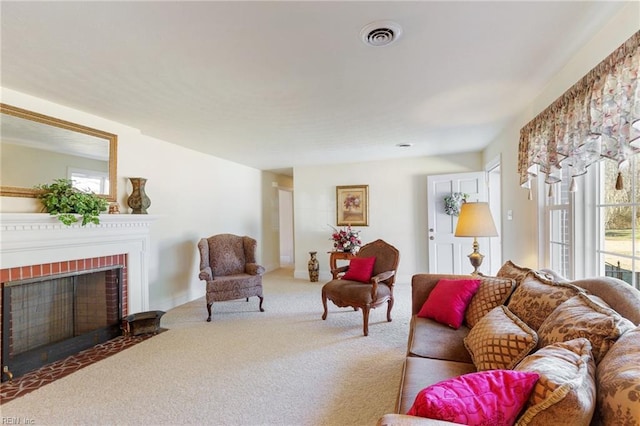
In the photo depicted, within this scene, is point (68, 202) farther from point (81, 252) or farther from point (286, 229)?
point (286, 229)

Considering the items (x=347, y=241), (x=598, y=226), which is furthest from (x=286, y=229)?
(x=598, y=226)

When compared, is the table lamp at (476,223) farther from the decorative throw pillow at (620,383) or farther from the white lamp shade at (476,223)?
the decorative throw pillow at (620,383)

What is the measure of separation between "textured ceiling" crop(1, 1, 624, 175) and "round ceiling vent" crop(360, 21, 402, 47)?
0.12 ft

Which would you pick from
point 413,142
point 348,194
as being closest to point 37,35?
point 413,142

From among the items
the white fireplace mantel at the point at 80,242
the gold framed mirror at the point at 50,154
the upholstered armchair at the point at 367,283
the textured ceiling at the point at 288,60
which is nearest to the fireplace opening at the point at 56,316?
the white fireplace mantel at the point at 80,242

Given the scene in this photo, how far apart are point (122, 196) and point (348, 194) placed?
3584mm

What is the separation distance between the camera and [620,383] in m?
0.79

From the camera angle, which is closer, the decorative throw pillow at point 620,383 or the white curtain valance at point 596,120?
the decorative throw pillow at point 620,383

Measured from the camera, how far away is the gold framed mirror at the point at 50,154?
2.35 meters

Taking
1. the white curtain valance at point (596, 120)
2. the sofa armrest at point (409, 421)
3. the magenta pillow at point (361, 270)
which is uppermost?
the white curtain valance at point (596, 120)

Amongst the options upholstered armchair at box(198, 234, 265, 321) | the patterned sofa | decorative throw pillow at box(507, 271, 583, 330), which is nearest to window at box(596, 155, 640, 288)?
the patterned sofa

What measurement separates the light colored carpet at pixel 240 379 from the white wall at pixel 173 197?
0.77m

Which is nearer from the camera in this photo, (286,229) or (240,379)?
(240,379)

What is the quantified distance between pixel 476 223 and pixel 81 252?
12.0 ft
